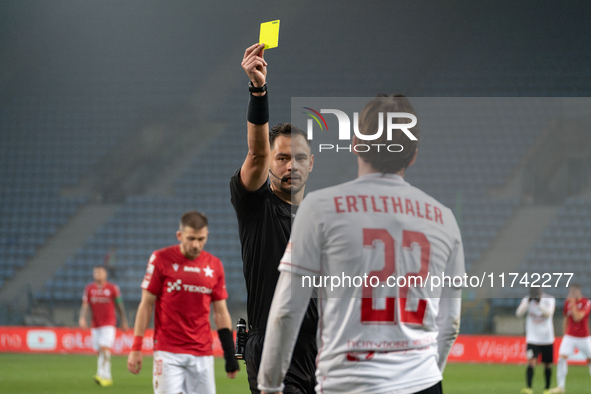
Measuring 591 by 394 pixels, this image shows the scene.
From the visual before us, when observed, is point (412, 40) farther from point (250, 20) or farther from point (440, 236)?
point (440, 236)

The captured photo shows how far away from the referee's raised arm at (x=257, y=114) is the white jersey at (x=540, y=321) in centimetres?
904

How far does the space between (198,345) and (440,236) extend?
3.89 m

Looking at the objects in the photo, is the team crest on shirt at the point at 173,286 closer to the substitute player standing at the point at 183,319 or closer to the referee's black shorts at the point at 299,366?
the substitute player standing at the point at 183,319

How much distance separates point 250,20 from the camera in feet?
78.2

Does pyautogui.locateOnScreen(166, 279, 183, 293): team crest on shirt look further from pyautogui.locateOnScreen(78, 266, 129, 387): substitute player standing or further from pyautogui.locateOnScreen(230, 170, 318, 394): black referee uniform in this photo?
pyautogui.locateOnScreen(78, 266, 129, 387): substitute player standing

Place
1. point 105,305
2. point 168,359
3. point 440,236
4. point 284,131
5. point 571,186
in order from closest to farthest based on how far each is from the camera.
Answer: point 440,236 → point 284,131 → point 168,359 → point 105,305 → point 571,186

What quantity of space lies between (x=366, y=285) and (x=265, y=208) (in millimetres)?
1210

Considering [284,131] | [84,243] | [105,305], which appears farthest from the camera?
[84,243]

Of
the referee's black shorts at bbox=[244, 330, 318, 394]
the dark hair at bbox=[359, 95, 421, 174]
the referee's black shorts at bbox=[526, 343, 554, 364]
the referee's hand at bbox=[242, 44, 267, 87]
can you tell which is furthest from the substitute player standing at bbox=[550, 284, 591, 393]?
the dark hair at bbox=[359, 95, 421, 174]

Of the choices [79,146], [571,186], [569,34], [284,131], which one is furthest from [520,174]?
[284,131]

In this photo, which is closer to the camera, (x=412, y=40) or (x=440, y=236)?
(x=440, y=236)

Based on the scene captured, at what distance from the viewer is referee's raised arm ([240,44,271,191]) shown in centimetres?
282

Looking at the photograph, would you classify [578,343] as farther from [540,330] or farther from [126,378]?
[126,378]

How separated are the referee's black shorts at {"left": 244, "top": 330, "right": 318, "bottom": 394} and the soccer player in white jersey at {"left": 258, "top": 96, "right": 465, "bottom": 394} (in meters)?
0.86
